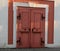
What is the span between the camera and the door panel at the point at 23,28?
31.2 feet

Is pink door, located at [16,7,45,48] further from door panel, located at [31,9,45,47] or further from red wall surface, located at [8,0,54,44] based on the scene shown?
red wall surface, located at [8,0,54,44]

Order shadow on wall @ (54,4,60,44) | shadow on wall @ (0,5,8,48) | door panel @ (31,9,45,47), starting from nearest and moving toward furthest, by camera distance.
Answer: shadow on wall @ (0,5,8,48) → door panel @ (31,9,45,47) → shadow on wall @ (54,4,60,44)

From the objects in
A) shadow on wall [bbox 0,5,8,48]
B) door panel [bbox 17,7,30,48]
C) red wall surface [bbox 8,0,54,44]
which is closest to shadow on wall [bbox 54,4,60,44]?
red wall surface [bbox 8,0,54,44]

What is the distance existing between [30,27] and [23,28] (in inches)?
12.5

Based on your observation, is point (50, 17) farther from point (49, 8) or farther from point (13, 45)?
point (13, 45)

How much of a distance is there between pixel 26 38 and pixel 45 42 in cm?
88

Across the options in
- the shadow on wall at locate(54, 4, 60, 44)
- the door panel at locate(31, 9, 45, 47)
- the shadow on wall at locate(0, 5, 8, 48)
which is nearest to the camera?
the shadow on wall at locate(0, 5, 8, 48)

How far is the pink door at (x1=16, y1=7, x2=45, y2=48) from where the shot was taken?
31.3 ft

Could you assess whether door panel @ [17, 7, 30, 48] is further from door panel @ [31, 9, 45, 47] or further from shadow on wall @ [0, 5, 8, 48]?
shadow on wall @ [0, 5, 8, 48]

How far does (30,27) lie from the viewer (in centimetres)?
962

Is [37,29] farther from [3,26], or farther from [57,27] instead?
[3,26]

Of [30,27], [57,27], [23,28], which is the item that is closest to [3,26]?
[23,28]

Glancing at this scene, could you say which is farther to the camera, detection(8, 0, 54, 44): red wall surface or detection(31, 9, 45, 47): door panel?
detection(31, 9, 45, 47): door panel

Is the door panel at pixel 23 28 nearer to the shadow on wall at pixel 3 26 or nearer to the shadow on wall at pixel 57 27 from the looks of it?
the shadow on wall at pixel 3 26
